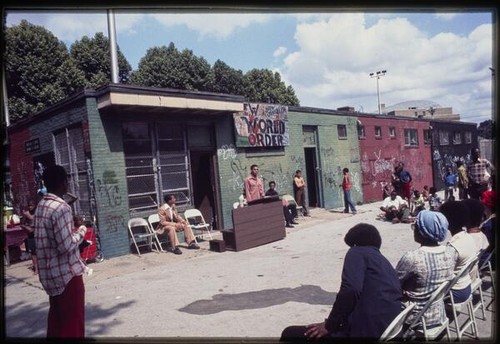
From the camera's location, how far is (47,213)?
3387 millimetres

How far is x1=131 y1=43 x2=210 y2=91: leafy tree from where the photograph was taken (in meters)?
27.1

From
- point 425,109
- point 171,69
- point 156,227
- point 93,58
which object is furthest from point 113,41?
point 425,109

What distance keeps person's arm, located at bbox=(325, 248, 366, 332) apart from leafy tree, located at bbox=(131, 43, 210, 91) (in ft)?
85.3

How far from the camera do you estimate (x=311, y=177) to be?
16.3m

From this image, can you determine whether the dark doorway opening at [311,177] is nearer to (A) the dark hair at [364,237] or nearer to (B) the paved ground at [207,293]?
(B) the paved ground at [207,293]

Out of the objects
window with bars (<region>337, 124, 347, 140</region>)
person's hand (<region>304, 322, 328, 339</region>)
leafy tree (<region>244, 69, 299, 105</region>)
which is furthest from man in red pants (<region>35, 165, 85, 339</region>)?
leafy tree (<region>244, 69, 299, 105</region>)

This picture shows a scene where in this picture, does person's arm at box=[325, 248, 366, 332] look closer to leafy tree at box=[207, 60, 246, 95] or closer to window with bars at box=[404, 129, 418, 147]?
window with bars at box=[404, 129, 418, 147]

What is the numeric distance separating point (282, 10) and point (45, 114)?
994 centimetres

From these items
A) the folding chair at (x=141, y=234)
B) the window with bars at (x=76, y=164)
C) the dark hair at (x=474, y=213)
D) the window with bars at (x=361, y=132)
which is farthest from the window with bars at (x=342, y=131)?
the dark hair at (x=474, y=213)

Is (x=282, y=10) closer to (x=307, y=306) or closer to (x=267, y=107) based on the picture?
(x=307, y=306)

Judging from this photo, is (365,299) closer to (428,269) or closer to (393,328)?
(393,328)

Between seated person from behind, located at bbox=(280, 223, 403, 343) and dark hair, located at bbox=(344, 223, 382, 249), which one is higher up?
dark hair, located at bbox=(344, 223, 382, 249)

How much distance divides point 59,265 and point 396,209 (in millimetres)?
10809

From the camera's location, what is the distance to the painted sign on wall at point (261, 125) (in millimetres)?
12516
